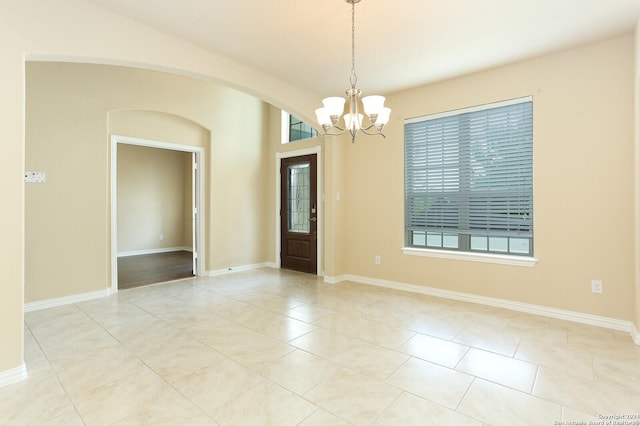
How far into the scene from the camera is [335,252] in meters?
5.05

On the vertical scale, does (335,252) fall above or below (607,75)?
below

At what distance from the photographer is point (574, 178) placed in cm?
330

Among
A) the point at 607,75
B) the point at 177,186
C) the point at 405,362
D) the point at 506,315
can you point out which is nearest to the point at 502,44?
the point at 607,75

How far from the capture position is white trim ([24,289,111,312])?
3699 mm

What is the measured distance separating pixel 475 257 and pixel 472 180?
0.93 meters

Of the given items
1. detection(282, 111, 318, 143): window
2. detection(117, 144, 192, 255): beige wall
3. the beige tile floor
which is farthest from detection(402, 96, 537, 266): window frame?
detection(117, 144, 192, 255): beige wall

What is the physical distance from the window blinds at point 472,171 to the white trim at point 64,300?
4.18 m

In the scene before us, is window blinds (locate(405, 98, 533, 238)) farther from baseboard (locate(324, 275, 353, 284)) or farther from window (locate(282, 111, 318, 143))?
window (locate(282, 111, 318, 143))

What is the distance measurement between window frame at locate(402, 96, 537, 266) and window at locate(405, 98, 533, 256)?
0.4 inches

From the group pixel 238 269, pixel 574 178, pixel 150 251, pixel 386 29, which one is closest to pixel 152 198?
pixel 150 251

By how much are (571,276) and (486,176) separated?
4.40ft

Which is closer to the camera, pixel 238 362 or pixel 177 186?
pixel 238 362

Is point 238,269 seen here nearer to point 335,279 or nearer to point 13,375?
point 335,279

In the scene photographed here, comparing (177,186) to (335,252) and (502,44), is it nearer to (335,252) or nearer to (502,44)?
(335,252)
